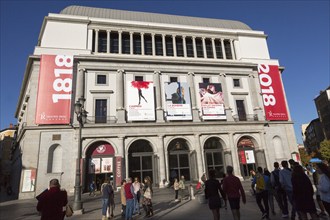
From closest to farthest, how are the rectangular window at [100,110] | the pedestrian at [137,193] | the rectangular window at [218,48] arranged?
the pedestrian at [137,193] < the rectangular window at [100,110] < the rectangular window at [218,48]

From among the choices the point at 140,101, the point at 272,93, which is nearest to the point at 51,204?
the point at 140,101

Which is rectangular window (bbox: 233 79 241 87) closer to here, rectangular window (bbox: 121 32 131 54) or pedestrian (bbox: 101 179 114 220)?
rectangular window (bbox: 121 32 131 54)

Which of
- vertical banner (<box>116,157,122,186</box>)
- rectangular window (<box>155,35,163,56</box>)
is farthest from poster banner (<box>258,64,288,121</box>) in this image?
vertical banner (<box>116,157,122,186</box>)

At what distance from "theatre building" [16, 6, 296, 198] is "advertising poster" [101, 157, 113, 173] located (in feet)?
0.32

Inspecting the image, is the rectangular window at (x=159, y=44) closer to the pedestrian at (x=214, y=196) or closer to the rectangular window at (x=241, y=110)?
the rectangular window at (x=241, y=110)

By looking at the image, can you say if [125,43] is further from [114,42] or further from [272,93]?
[272,93]

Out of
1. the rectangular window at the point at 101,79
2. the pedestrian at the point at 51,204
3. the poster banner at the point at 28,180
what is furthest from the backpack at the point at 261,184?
the rectangular window at the point at 101,79

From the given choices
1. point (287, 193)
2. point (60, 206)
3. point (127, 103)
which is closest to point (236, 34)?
point (127, 103)

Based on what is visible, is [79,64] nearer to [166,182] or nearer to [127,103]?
[127,103]

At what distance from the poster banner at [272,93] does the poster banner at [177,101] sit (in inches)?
401

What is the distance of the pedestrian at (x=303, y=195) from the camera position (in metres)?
5.70

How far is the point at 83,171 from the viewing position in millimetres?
21766

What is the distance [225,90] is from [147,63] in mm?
10254

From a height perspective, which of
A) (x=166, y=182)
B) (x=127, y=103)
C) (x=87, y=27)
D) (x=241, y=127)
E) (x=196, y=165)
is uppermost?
(x=87, y=27)
